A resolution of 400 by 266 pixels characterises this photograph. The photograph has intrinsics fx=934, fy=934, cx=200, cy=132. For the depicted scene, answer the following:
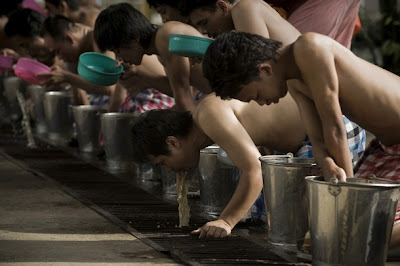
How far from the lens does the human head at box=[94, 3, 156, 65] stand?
16.3 feet

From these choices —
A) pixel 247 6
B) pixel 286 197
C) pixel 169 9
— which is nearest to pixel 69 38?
pixel 169 9

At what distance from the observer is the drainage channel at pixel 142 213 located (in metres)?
3.48

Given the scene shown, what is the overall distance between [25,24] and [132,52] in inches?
109

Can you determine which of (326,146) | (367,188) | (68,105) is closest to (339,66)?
(326,146)

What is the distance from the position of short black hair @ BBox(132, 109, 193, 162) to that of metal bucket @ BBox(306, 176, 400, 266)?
966 mm

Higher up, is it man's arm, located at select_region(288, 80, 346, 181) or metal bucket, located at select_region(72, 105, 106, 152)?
man's arm, located at select_region(288, 80, 346, 181)

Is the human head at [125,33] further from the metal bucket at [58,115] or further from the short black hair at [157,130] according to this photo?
the metal bucket at [58,115]

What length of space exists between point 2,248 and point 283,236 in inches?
43.3

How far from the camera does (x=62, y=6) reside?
8008mm

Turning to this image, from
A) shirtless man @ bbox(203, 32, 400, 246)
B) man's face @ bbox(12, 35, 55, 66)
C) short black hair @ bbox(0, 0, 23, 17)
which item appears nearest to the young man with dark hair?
shirtless man @ bbox(203, 32, 400, 246)

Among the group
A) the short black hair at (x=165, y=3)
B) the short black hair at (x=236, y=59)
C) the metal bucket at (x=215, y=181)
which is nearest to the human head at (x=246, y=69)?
the short black hair at (x=236, y=59)

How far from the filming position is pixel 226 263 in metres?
3.35

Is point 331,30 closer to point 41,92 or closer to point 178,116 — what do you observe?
point 178,116

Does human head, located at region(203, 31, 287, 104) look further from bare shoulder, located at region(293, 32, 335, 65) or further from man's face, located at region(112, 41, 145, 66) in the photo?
man's face, located at region(112, 41, 145, 66)
